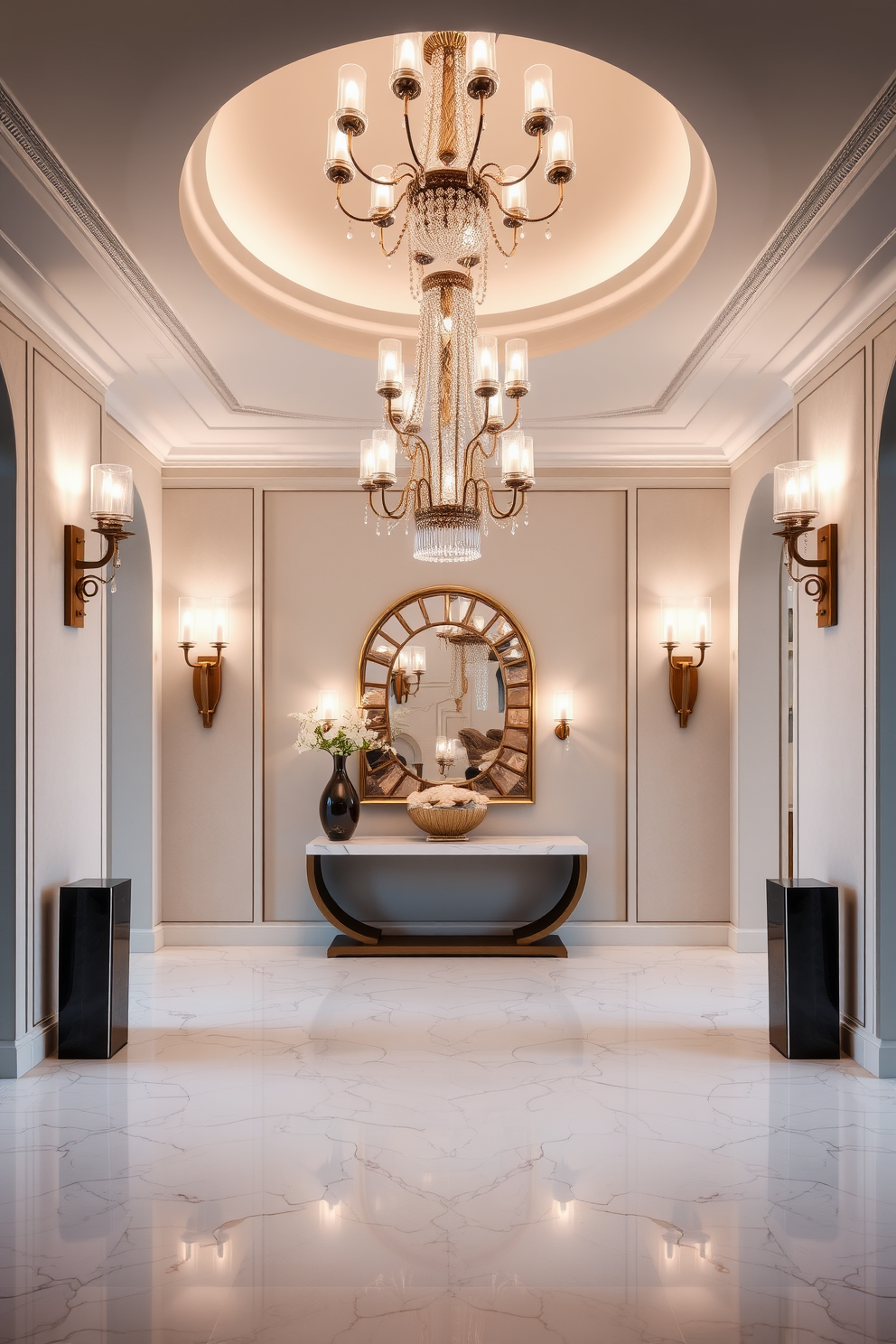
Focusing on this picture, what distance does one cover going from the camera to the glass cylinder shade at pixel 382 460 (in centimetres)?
381

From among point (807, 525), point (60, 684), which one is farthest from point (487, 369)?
point (60, 684)

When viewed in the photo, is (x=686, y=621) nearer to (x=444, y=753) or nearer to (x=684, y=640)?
(x=684, y=640)

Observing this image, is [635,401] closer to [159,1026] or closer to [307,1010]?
[307,1010]

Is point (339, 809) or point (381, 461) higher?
point (381, 461)

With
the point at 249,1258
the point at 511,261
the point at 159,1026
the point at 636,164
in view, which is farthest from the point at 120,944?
the point at 636,164

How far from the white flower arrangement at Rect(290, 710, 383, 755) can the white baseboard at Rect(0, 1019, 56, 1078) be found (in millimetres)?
2191

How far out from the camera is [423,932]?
5.84 metres

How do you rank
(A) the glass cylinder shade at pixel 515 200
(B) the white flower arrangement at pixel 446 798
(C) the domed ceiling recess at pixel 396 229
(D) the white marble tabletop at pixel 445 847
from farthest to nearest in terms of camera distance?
(B) the white flower arrangement at pixel 446 798, (D) the white marble tabletop at pixel 445 847, (C) the domed ceiling recess at pixel 396 229, (A) the glass cylinder shade at pixel 515 200

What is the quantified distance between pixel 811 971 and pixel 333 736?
295 centimetres

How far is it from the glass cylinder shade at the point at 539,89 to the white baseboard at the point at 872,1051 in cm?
331

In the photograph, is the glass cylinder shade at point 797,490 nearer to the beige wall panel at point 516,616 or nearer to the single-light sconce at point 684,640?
the single-light sconce at point 684,640

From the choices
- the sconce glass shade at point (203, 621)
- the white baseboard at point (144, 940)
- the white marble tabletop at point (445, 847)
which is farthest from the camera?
the sconce glass shade at point (203, 621)

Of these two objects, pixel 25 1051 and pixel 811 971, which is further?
pixel 811 971

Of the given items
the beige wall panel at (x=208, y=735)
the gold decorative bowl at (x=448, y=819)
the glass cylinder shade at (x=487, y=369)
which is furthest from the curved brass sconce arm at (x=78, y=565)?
the gold decorative bowl at (x=448, y=819)
